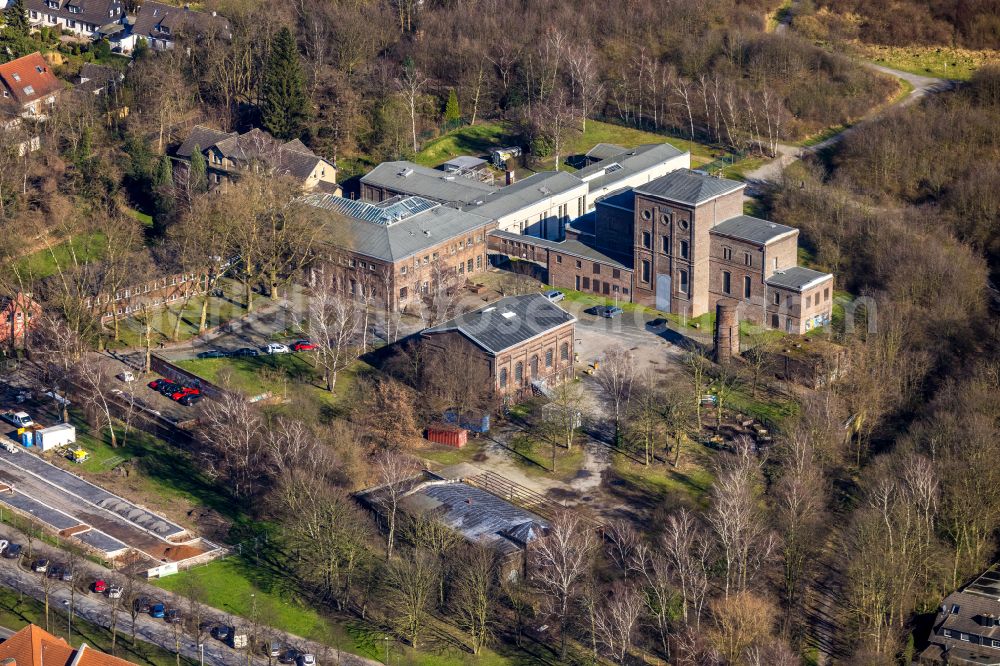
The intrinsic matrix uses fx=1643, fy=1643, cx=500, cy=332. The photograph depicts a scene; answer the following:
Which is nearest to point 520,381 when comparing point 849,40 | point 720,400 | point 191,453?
point 720,400

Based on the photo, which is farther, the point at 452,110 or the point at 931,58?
the point at 931,58

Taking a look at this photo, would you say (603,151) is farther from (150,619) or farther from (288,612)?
(150,619)

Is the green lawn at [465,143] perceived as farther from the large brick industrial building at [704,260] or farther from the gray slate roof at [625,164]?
the large brick industrial building at [704,260]

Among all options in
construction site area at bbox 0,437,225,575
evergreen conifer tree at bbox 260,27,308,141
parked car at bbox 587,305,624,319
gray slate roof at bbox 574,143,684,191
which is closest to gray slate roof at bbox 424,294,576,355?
parked car at bbox 587,305,624,319

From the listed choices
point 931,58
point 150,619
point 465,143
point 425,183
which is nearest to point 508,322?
point 425,183

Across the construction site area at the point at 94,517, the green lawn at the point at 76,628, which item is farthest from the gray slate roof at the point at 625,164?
the green lawn at the point at 76,628

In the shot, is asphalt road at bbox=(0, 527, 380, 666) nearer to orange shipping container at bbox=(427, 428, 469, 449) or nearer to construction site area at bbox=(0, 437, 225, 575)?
construction site area at bbox=(0, 437, 225, 575)
